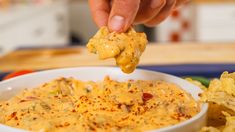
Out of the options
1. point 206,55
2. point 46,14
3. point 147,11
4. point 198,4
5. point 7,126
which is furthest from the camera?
point 46,14

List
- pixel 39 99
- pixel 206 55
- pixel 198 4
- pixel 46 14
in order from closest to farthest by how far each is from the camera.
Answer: pixel 39 99, pixel 206 55, pixel 198 4, pixel 46 14

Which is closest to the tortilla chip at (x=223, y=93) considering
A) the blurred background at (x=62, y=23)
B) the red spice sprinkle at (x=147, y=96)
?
the red spice sprinkle at (x=147, y=96)

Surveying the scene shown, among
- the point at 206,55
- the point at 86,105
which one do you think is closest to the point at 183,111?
the point at 86,105

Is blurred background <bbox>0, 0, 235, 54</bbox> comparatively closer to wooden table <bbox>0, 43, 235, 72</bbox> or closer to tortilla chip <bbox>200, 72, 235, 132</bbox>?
wooden table <bbox>0, 43, 235, 72</bbox>

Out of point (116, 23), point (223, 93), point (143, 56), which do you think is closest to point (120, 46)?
point (116, 23)

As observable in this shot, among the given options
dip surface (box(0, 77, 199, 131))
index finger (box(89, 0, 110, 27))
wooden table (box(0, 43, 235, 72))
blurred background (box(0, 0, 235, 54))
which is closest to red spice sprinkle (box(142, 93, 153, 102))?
dip surface (box(0, 77, 199, 131))

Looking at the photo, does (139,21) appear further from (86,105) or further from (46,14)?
(46,14)
